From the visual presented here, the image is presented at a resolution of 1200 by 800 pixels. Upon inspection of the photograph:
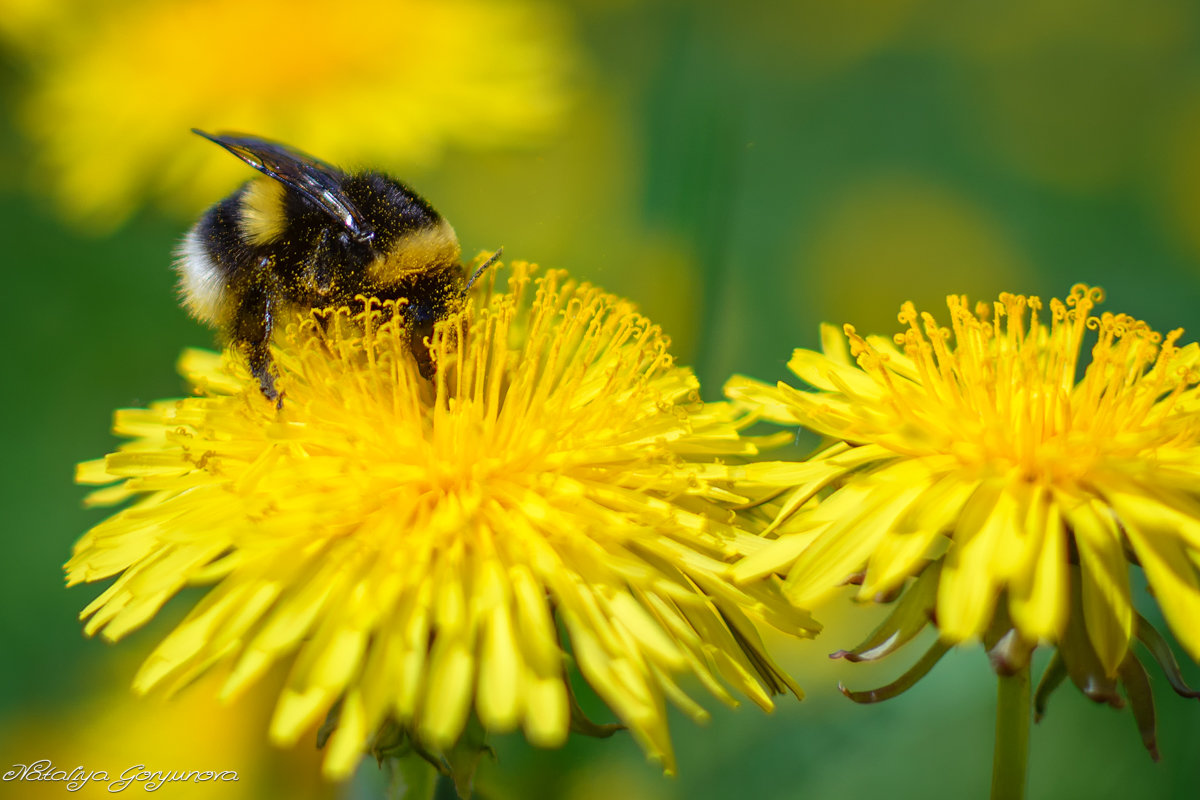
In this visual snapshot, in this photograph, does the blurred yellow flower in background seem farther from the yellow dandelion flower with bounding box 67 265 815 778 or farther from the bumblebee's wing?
the bumblebee's wing

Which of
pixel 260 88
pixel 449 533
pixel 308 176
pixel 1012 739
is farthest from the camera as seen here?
pixel 260 88

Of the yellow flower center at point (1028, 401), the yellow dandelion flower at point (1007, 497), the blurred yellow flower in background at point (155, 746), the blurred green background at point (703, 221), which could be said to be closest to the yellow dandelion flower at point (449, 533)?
the yellow dandelion flower at point (1007, 497)

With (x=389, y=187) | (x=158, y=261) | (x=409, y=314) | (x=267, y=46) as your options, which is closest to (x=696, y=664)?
(x=409, y=314)

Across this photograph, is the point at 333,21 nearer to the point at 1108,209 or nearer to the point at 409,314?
the point at 409,314

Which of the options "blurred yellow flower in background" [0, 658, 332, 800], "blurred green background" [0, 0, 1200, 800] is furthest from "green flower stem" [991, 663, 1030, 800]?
"blurred yellow flower in background" [0, 658, 332, 800]

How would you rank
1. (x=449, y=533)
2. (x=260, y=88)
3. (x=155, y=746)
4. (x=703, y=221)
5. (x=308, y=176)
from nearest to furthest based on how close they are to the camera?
(x=449, y=533)
(x=308, y=176)
(x=703, y=221)
(x=155, y=746)
(x=260, y=88)

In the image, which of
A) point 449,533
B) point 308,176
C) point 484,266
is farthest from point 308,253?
point 449,533

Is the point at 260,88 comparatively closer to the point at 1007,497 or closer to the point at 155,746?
the point at 155,746

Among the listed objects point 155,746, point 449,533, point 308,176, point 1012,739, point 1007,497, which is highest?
point 308,176
